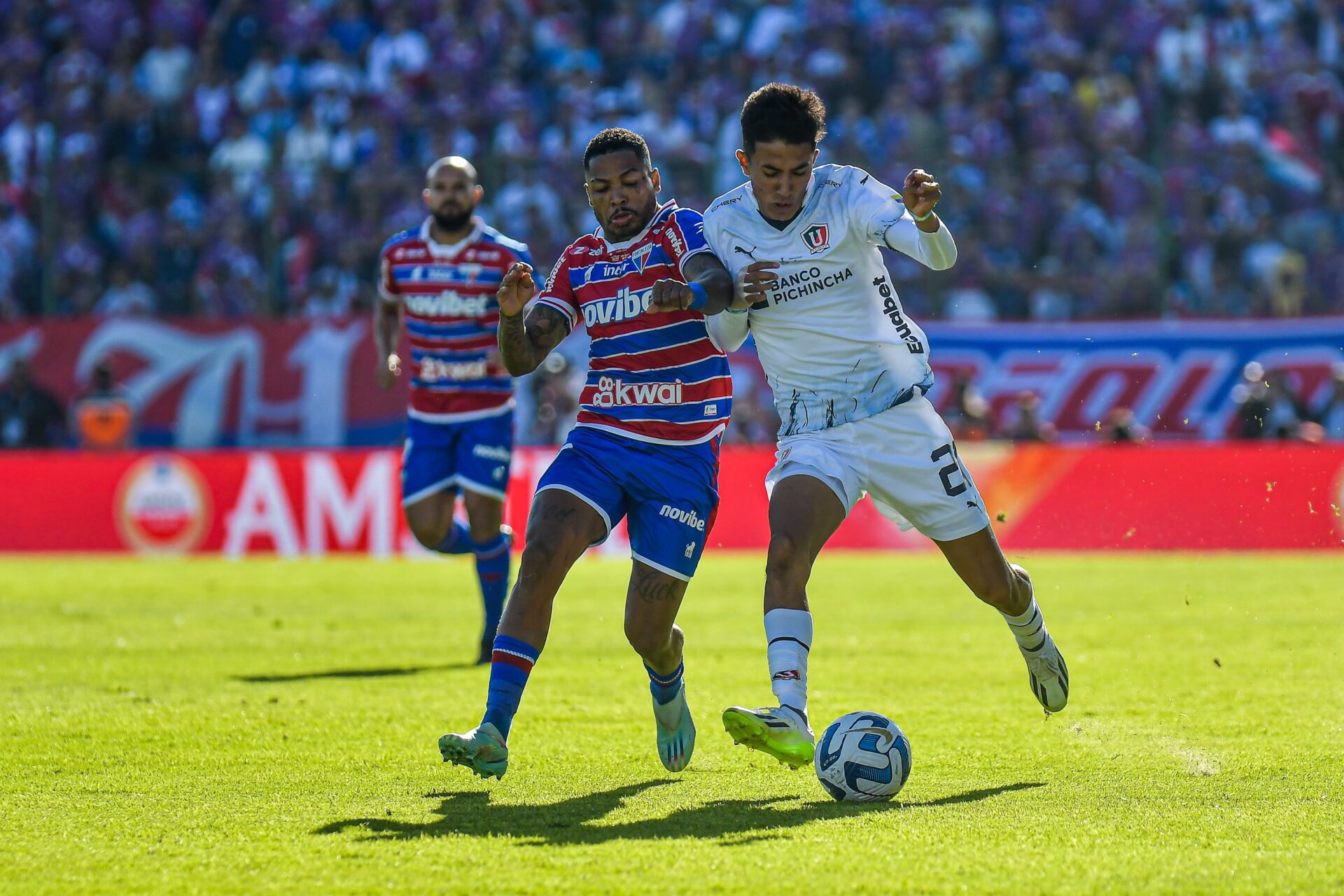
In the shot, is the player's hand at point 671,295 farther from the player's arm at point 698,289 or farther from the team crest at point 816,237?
the team crest at point 816,237

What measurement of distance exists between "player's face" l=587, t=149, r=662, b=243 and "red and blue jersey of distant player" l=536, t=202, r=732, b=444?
0.05 metres

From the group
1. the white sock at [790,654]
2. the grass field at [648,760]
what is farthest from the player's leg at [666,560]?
the white sock at [790,654]

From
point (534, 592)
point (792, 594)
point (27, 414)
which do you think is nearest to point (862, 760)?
point (792, 594)

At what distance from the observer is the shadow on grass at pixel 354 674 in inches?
364

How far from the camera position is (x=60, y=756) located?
22.2 feet

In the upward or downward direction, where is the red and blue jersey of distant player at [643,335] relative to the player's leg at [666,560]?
upward

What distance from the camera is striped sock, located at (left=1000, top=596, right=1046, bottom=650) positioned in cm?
679

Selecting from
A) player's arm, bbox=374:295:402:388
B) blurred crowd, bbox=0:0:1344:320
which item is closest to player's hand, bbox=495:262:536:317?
player's arm, bbox=374:295:402:388

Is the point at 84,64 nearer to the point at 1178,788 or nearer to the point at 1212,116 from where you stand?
the point at 1212,116

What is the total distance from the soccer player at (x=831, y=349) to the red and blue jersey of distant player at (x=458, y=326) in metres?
3.69

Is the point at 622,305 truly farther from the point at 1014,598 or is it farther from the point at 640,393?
the point at 1014,598

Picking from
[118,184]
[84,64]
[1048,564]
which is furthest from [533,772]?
[84,64]

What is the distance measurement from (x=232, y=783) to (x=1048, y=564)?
11.8 m

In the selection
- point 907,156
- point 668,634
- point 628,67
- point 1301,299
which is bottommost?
point 668,634
